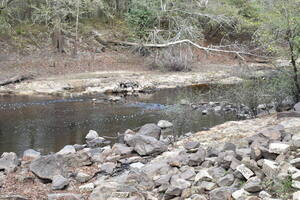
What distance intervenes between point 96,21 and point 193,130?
23270 mm

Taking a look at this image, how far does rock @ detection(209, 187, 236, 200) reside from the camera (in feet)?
18.4

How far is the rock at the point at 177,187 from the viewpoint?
619 cm

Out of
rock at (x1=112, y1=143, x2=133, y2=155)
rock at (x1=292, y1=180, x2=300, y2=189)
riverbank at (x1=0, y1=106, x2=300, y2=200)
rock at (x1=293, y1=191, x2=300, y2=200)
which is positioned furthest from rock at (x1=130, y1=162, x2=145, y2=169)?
rock at (x1=293, y1=191, x2=300, y2=200)

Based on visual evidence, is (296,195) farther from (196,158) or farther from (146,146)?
(146,146)

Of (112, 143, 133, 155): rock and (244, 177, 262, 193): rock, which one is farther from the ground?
(244, 177, 262, 193): rock

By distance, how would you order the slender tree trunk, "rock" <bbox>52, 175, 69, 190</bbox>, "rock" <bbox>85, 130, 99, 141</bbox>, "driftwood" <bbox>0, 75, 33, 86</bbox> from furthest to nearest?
"driftwood" <bbox>0, 75, 33, 86</bbox>
"rock" <bbox>85, 130, 99, 141</bbox>
the slender tree trunk
"rock" <bbox>52, 175, 69, 190</bbox>

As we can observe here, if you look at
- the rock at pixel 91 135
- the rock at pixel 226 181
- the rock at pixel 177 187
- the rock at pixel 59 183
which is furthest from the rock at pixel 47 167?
the rock at pixel 91 135

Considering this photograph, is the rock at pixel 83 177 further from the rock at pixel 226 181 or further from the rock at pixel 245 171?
the rock at pixel 245 171

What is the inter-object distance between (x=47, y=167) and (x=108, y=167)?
1187mm

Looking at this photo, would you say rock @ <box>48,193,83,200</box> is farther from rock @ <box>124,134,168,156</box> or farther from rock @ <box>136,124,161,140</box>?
rock @ <box>136,124,161,140</box>

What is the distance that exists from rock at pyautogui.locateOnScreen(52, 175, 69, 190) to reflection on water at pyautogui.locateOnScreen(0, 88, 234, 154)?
3.50m

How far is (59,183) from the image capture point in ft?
24.6

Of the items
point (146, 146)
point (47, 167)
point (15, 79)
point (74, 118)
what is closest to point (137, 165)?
point (146, 146)

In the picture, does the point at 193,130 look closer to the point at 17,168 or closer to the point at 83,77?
the point at 17,168
